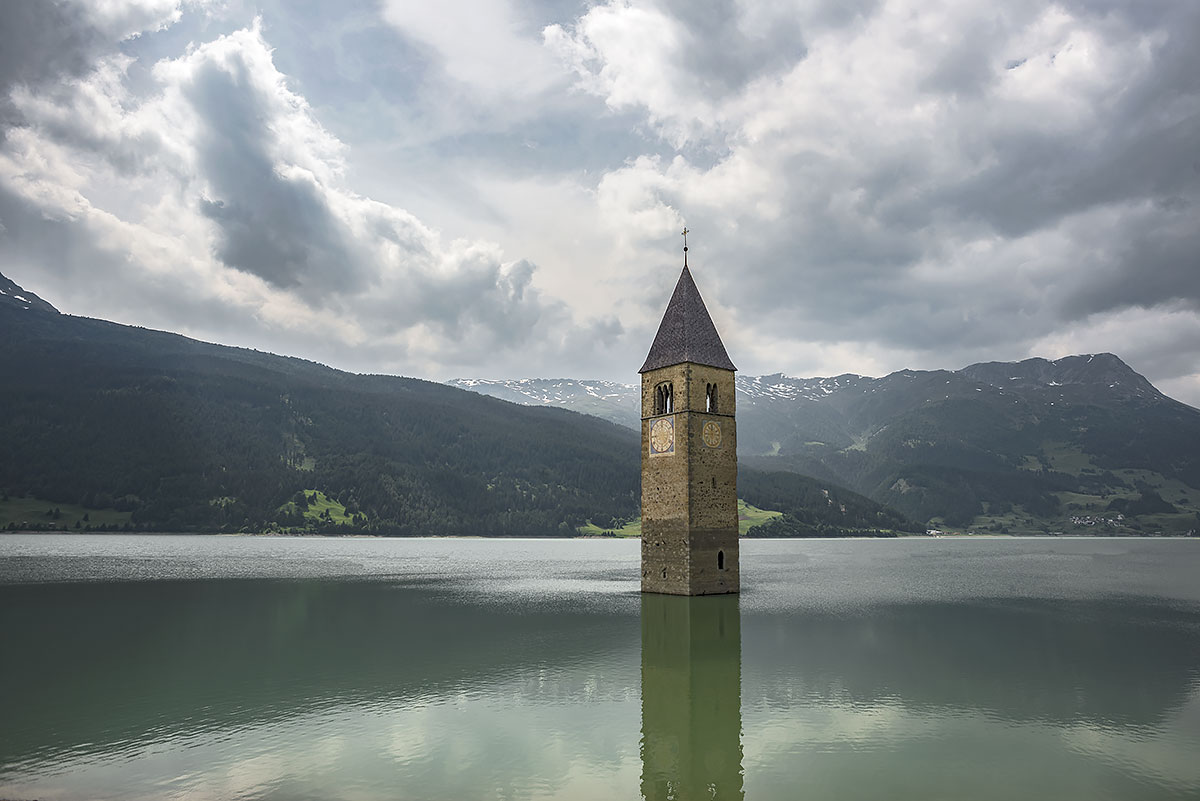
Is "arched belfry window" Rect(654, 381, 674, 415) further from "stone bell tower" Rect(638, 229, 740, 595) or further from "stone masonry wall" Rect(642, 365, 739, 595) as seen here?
"stone masonry wall" Rect(642, 365, 739, 595)

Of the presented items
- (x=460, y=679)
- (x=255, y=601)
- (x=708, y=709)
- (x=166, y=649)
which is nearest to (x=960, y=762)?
(x=708, y=709)

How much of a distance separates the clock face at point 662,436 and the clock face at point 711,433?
217 cm

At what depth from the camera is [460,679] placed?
27.0 m

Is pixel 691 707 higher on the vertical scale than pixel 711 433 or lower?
lower

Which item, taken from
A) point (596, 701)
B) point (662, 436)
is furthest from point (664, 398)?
point (596, 701)

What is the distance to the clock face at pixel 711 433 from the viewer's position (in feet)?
171

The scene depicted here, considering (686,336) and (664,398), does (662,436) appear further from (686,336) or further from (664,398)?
(686,336)

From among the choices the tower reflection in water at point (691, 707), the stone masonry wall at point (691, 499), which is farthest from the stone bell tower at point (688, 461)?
the tower reflection in water at point (691, 707)

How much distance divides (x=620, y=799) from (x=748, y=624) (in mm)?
26286

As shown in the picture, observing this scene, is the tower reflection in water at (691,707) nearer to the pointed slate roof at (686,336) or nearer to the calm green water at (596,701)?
the calm green water at (596,701)

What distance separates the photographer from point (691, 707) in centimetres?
2359

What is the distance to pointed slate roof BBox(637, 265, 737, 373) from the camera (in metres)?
53.6

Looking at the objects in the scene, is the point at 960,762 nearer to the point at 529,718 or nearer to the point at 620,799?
the point at 620,799

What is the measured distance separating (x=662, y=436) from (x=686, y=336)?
282 inches
